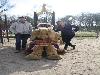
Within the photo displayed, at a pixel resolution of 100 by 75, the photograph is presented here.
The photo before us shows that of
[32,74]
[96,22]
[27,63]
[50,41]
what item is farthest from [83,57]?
[96,22]

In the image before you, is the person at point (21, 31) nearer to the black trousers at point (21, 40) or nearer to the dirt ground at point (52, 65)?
the black trousers at point (21, 40)

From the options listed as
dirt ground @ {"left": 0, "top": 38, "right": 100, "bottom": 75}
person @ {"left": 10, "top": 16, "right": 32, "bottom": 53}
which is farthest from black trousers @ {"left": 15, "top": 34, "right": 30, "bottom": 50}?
dirt ground @ {"left": 0, "top": 38, "right": 100, "bottom": 75}

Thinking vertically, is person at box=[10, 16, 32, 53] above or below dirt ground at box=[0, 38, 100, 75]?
above

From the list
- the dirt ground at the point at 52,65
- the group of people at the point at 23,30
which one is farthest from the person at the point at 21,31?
the dirt ground at the point at 52,65

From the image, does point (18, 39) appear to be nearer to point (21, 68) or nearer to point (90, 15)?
point (21, 68)

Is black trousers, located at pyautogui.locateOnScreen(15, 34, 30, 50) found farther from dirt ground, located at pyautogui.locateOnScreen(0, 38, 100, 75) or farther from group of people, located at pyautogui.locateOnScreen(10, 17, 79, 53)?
dirt ground, located at pyautogui.locateOnScreen(0, 38, 100, 75)

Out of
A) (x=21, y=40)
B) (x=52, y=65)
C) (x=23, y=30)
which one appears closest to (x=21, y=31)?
(x=23, y=30)

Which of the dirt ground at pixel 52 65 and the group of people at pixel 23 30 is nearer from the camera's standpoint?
the dirt ground at pixel 52 65

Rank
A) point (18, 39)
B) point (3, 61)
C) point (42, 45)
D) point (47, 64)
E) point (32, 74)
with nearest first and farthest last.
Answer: point (32, 74), point (47, 64), point (3, 61), point (42, 45), point (18, 39)

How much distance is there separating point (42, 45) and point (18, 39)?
227 centimetres

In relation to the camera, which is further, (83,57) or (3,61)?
(83,57)

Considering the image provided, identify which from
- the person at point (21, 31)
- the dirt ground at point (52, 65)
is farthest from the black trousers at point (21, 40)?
the dirt ground at point (52, 65)

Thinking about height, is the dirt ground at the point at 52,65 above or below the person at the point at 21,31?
below

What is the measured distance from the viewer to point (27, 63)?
11.2m
